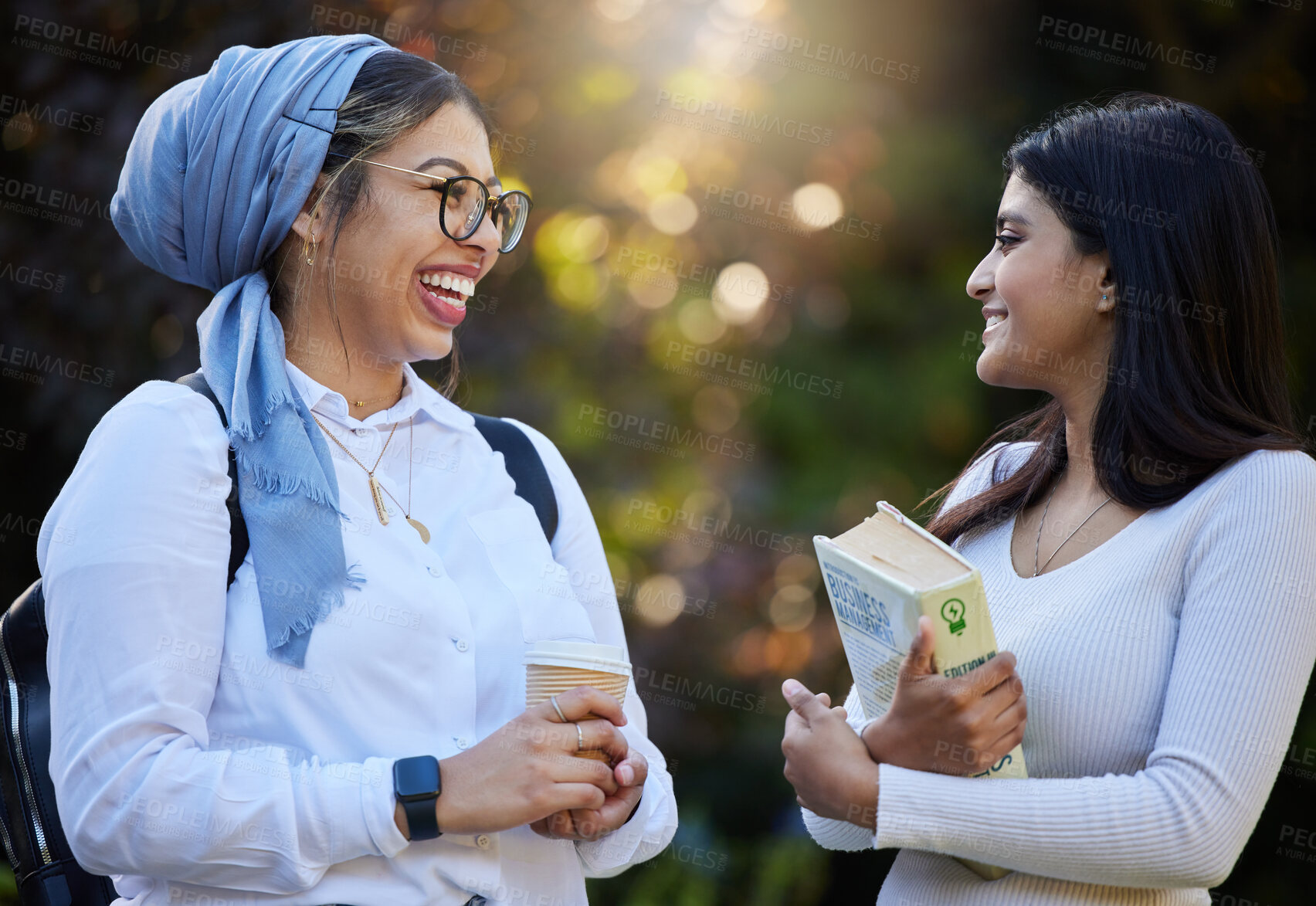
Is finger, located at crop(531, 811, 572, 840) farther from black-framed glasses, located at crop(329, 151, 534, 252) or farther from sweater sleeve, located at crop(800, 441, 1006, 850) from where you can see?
black-framed glasses, located at crop(329, 151, 534, 252)

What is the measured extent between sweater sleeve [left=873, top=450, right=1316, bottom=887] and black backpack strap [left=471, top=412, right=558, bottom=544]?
0.90 m

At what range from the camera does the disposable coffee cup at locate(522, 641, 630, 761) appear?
183 cm

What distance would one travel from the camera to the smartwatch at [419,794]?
5.73 ft

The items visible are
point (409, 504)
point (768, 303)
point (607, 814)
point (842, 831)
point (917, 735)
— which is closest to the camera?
point (917, 735)

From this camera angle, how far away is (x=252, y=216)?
213cm

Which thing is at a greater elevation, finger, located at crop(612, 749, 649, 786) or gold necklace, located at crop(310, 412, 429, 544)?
gold necklace, located at crop(310, 412, 429, 544)

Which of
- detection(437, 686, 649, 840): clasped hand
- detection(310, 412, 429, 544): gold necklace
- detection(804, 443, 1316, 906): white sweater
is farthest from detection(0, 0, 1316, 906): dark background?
detection(804, 443, 1316, 906): white sweater

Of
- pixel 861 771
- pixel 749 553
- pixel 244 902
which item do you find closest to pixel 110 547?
pixel 244 902

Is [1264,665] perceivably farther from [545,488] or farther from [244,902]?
[244,902]

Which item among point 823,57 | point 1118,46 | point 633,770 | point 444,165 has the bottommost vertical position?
point 633,770

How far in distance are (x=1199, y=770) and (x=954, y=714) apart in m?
0.36

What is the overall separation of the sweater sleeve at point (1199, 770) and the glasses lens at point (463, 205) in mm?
1295

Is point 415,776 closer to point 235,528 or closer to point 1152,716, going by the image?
point 235,528

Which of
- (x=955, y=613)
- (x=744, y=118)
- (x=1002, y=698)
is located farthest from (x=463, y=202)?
(x=744, y=118)
